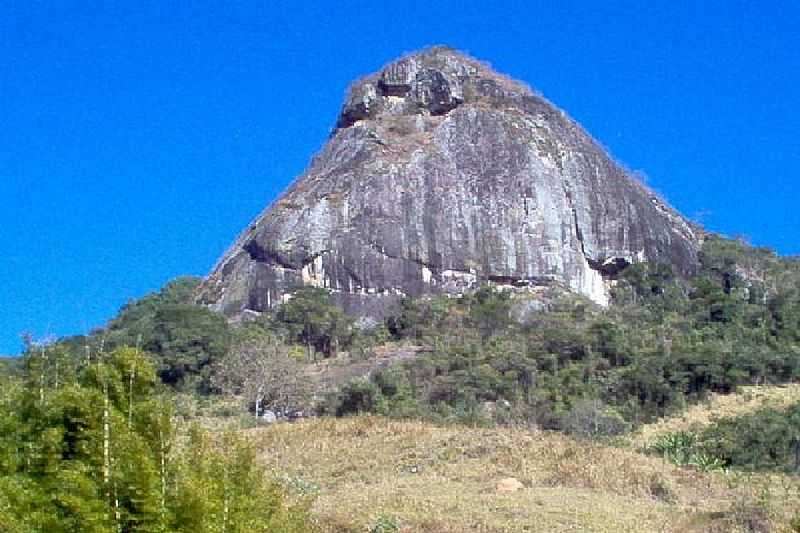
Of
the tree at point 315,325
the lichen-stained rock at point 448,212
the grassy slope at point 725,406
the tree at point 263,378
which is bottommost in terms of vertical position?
the grassy slope at point 725,406

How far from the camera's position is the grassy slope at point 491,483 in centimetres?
1670

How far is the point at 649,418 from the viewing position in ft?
119

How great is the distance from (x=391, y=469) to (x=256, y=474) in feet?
25.1

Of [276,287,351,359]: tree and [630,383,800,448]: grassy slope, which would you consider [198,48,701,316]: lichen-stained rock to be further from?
[630,383,800,448]: grassy slope

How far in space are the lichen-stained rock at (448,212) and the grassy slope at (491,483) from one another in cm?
3087

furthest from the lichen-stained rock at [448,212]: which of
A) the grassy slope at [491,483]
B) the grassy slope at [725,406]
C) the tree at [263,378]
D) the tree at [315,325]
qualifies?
the grassy slope at [491,483]

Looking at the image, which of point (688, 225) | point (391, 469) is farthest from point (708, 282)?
point (391, 469)

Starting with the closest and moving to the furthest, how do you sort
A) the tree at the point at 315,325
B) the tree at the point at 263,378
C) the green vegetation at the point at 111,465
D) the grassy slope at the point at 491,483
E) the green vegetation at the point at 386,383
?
the green vegetation at the point at 111,465 → the green vegetation at the point at 386,383 → the grassy slope at the point at 491,483 → the tree at the point at 263,378 → the tree at the point at 315,325

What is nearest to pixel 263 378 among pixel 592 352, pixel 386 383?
pixel 386 383

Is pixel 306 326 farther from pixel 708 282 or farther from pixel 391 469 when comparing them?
pixel 391 469

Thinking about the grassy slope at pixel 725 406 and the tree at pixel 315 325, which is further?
the tree at pixel 315 325

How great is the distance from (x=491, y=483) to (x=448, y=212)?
38161 millimetres

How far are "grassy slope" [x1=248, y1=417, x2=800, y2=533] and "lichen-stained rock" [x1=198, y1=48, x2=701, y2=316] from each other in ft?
101

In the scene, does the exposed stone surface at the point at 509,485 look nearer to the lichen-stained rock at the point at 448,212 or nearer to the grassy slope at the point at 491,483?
the grassy slope at the point at 491,483
